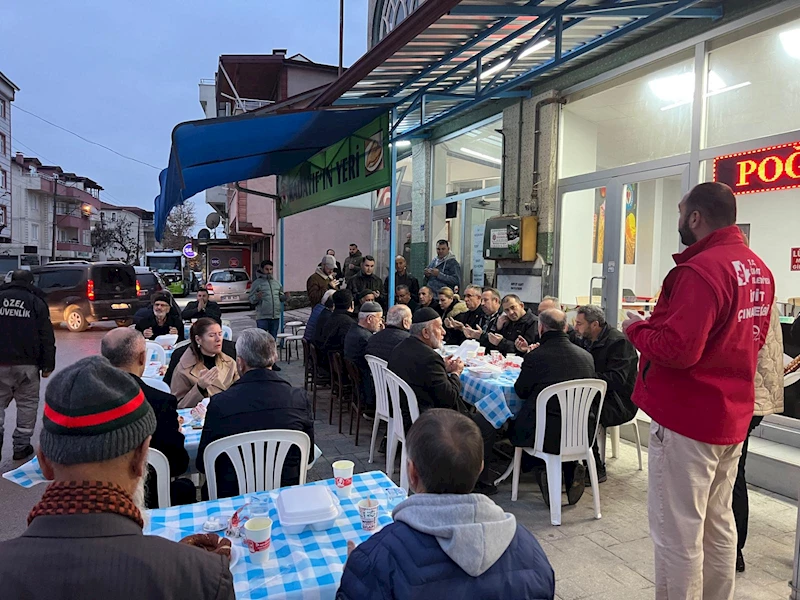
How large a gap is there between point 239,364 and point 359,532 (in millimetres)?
1567

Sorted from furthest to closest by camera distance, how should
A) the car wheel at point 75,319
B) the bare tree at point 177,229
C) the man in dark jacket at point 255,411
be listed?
the bare tree at point 177,229
the car wheel at point 75,319
the man in dark jacket at point 255,411

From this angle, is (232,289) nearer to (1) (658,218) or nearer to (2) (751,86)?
(1) (658,218)

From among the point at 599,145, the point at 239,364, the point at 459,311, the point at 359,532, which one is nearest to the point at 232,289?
the point at 459,311

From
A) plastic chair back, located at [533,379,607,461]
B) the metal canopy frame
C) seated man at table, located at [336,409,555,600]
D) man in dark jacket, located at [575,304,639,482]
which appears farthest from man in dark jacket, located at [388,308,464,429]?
seated man at table, located at [336,409,555,600]

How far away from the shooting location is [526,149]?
8.27m

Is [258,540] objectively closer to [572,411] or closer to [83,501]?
[83,501]

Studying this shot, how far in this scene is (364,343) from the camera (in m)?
5.89

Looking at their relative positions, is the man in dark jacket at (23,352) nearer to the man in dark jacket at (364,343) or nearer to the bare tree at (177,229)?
the man in dark jacket at (364,343)

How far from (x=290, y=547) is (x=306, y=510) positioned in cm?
16

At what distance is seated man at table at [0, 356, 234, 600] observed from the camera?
3.28 feet

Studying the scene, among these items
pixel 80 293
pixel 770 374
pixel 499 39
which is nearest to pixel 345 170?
pixel 499 39

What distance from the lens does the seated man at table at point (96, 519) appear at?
3.28 ft

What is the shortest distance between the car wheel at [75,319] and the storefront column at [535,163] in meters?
12.0

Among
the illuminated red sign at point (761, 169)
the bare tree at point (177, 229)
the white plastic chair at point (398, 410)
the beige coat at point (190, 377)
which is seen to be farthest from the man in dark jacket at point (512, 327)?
the bare tree at point (177, 229)
